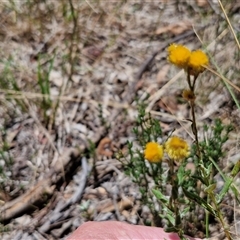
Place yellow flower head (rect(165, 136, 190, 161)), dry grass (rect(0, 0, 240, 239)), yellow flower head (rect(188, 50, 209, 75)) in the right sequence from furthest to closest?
dry grass (rect(0, 0, 240, 239)) → yellow flower head (rect(165, 136, 190, 161)) → yellow flower head (rect(188, 50, 209, 75))

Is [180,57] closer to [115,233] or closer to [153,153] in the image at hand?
[153,153]

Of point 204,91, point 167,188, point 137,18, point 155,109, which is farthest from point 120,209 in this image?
point 137,18

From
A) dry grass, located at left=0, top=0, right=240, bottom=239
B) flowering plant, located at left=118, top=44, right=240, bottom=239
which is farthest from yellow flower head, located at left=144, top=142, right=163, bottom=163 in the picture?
dry grass, located at left=0, top=0, right=240, bottom=239

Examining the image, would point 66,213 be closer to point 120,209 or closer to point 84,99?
point 120,209

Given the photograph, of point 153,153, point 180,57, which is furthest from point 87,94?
point 180,57

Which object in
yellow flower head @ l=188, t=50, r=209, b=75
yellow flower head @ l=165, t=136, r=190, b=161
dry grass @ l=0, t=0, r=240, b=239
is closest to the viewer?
yellow flower head @ l=188, t=50, r=209, b=75

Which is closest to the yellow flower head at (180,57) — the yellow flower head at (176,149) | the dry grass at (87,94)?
the yellow flower head at (176,149)

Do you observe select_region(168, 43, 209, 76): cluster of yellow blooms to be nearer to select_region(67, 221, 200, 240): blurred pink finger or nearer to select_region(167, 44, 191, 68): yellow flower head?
select_region(167, 44, 191, 68): yellow flower head

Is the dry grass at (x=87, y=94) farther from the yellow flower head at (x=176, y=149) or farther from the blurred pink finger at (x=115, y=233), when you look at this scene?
the yellow flower head at (x=176, y=149)
